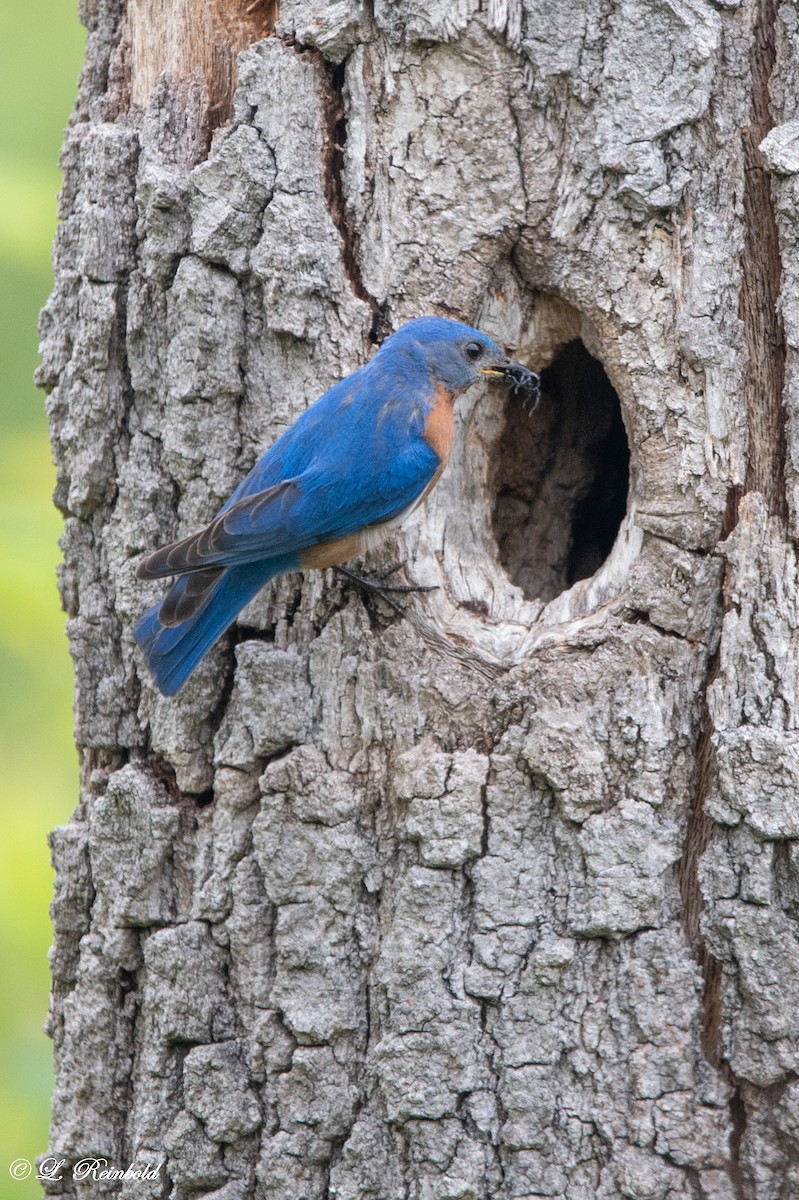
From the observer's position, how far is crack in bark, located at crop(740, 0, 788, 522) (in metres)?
2.91

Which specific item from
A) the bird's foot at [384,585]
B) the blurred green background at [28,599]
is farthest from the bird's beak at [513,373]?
the blurred green background at [28,599]

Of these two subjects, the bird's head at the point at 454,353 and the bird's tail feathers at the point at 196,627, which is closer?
the bird's tail feathers at the point at 196,627

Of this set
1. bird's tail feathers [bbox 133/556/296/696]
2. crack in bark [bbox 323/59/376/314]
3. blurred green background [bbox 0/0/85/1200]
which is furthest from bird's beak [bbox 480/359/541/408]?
blurred green background [bbox 0/0/85/1200]

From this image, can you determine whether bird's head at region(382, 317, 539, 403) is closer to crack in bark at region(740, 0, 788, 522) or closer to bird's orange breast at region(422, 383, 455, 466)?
bird's orange breast at region(422, 383, 455, 466)

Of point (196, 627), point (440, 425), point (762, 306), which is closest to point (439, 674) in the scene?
point (196, 627)

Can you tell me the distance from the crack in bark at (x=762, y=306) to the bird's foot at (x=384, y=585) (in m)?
0.86

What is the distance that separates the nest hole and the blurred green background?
4.60ft

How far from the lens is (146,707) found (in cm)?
318

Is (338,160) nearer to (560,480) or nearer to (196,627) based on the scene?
(196,627)

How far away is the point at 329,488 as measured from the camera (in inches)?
133

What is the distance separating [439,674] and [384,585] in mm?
294

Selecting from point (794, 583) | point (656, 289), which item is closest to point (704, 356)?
point (656, 289)

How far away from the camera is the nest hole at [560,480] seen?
3.92 m

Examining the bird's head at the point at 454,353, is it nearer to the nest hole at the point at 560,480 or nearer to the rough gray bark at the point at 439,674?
the rough gray bark at the point at 439,674
